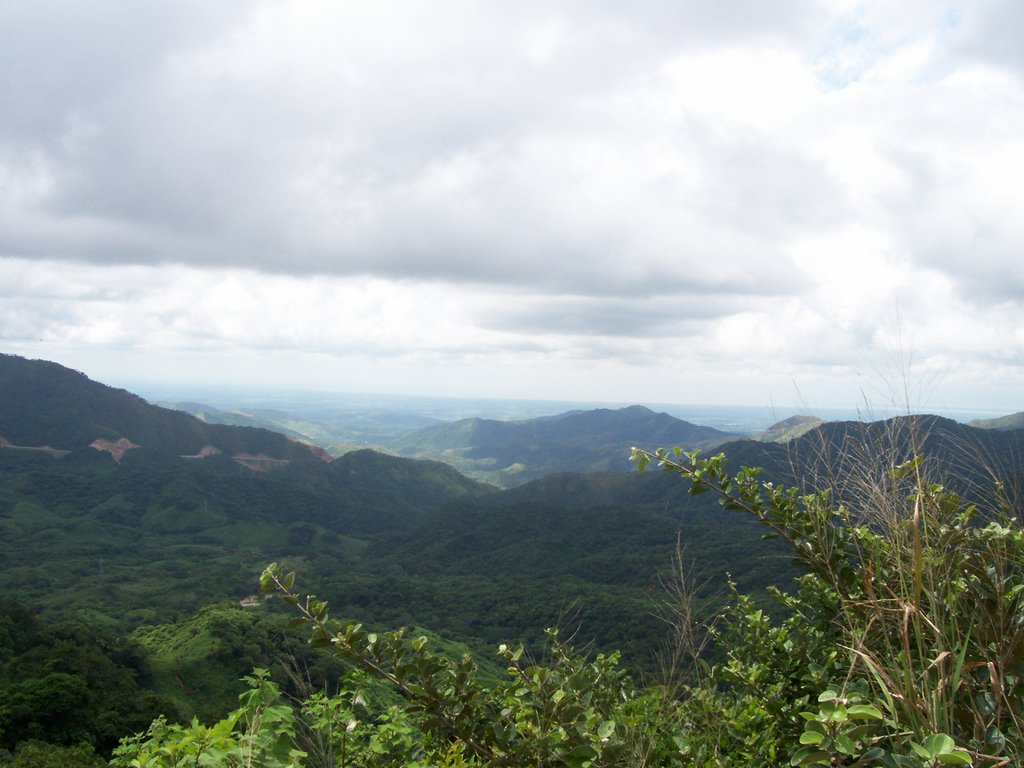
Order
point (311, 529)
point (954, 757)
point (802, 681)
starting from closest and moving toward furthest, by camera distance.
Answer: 1. point (954, 757)
2. point (802, 681)
3. point (311, 529)

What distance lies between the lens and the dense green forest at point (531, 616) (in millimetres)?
2715

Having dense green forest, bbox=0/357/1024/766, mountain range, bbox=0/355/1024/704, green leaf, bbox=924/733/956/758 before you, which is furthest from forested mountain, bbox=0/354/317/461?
green leaf, bbox=924/733/956/758

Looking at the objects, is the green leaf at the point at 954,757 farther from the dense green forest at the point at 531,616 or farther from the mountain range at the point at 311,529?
the mountain range at the point at 311,529

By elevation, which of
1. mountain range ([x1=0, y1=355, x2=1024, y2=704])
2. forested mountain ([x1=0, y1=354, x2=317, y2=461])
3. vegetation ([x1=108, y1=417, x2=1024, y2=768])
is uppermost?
vegetation ([x1=108, y1=417, x2=1024, y2=768])

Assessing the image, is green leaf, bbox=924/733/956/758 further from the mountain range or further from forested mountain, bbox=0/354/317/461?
Answer: forested mountain, bbox=0/354/317/461

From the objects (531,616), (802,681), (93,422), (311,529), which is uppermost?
(802,681)

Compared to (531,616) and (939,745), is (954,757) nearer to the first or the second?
(939,745)

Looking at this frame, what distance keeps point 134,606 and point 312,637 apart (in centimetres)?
8319

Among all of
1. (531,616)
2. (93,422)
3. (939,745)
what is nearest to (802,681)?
(939,745)

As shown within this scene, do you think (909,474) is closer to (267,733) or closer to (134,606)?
(267,733)

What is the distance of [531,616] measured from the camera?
244ft

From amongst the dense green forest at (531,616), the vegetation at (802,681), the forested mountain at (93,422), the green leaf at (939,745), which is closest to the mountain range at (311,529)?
the forested mountain at (93,422)

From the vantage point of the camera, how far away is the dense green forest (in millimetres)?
2715

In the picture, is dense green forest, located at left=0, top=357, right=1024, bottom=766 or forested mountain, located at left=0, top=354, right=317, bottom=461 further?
forested mountain, located at left=0, top=354, right=317, bottom=461
